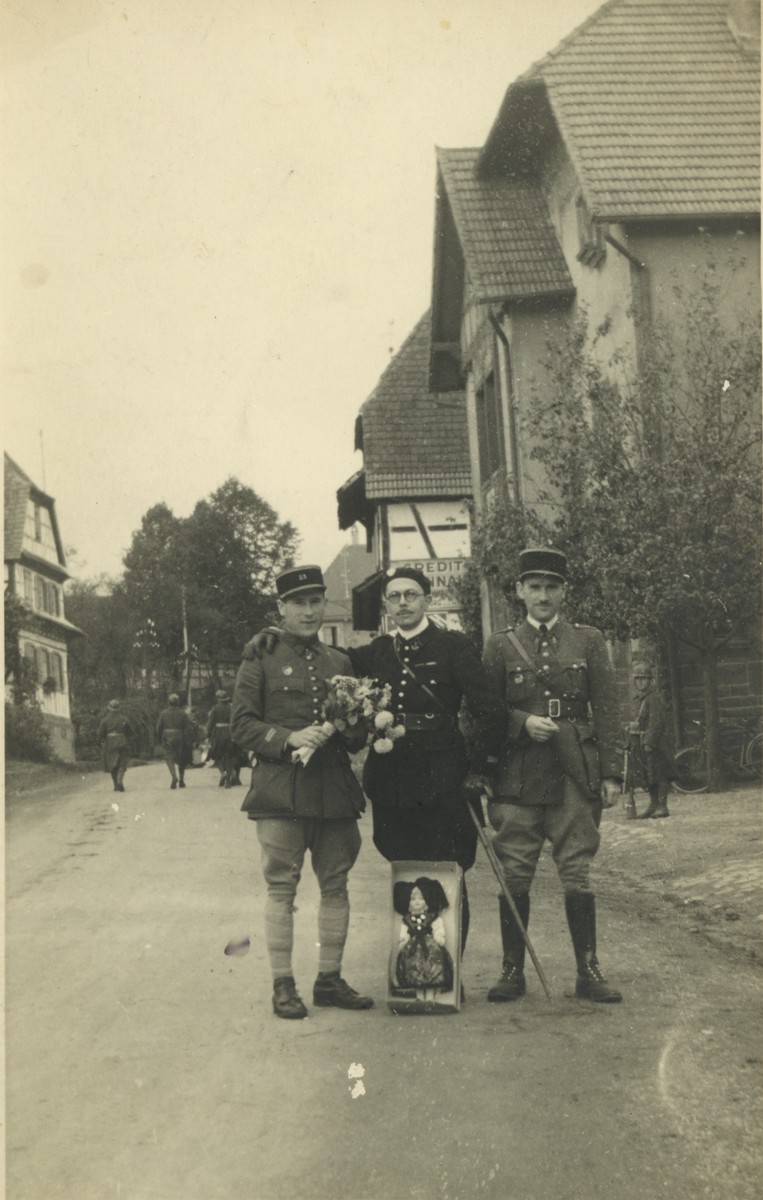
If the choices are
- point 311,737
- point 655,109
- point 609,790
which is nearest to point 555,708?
point 609,790

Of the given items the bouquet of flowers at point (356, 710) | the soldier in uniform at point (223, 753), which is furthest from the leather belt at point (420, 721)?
the soldier in uniform at point (223, 753)

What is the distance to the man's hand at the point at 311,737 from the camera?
4.93 metres

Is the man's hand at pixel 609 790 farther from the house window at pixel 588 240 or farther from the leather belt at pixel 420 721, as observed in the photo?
the house window at pixel 588 240

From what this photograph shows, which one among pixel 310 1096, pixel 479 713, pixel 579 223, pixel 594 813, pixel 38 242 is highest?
A: pixel 579 223

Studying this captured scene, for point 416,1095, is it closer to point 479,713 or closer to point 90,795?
point 479,713

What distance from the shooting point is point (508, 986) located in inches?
198

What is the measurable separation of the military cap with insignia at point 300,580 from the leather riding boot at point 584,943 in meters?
1.65

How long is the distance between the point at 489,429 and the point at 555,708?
1070cm

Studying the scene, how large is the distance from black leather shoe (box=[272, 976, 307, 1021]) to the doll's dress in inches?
15.9

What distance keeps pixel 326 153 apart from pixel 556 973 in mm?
3628

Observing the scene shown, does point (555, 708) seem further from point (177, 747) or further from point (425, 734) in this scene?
point (177, 747)

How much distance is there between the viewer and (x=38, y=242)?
506 centimetres

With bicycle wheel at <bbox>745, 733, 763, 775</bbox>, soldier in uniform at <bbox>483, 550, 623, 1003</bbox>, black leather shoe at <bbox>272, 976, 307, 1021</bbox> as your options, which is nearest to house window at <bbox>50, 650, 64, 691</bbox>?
black leather shoe at <bbox>272, 976, 307, 1021</bbox>

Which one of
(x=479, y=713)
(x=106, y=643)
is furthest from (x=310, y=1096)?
(x=106, y=643)
